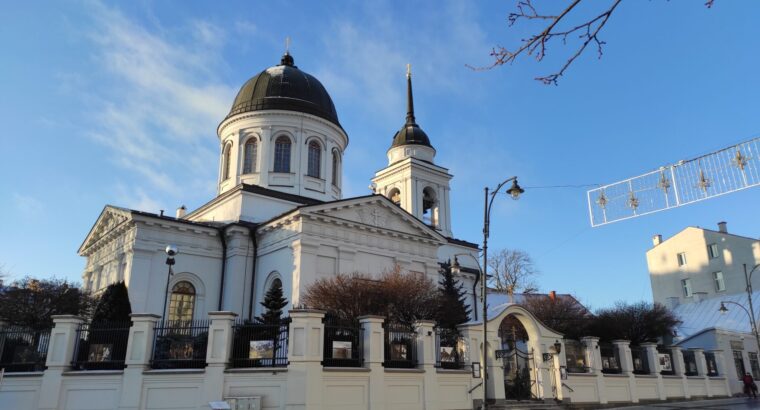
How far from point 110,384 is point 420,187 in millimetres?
24883

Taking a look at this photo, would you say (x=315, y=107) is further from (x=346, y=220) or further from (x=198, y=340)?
(x=198, y=340)

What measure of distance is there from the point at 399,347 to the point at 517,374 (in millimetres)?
5168

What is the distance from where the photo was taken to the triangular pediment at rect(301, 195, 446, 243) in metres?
25.7

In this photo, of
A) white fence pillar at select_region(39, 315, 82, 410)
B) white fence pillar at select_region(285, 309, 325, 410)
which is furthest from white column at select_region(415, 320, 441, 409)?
white fence pillar at select_region(39, 315, 82, 410)

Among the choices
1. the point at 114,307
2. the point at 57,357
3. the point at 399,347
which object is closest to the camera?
the point at 57,357

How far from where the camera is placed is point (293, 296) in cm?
2342

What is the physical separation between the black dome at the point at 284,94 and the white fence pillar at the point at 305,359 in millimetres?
19765

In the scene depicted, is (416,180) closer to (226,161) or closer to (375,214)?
(375,214)

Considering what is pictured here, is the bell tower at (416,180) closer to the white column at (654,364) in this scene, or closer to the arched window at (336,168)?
the arched window at (336,168)

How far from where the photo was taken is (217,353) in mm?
14117

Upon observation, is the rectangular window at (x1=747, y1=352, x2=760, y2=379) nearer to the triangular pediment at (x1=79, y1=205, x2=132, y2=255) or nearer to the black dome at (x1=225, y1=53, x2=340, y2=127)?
the black dome at (x1=225, y1=53, x2=340, y2=127)

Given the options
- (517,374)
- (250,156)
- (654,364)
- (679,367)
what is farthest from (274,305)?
(679,367)

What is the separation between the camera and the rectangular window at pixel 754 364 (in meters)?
29.7

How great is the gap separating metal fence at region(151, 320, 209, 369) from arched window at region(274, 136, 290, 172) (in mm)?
17579
